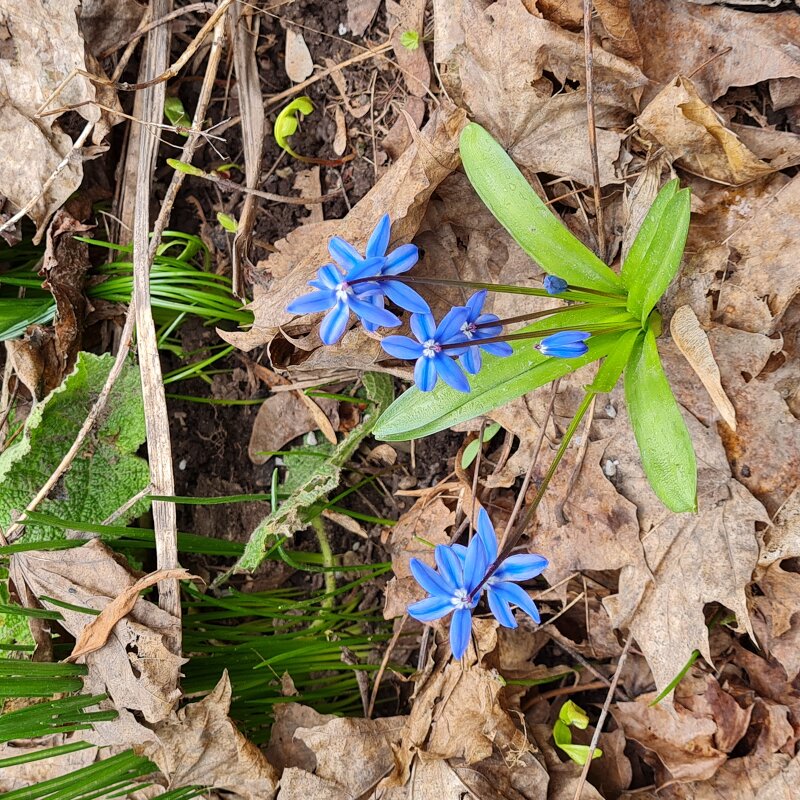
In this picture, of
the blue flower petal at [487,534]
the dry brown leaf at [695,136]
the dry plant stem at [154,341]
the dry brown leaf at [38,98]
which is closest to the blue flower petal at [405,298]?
the blue flower petal at [487,534]

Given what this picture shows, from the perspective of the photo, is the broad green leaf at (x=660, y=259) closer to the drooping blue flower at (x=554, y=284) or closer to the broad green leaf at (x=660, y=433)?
the broad green leaf at (x=660, y=433)

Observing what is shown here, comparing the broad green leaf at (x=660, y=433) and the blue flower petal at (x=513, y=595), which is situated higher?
the broad green leaf at (x=660, y=433)

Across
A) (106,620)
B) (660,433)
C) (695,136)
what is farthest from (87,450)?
(695,136)

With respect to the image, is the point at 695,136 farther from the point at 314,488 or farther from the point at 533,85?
the point at 314,488

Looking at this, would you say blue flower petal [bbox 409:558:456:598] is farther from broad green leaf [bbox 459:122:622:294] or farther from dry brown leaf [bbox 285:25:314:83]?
dry brown leaf [bbox 285:25:314:83]

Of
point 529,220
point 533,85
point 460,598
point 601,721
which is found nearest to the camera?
point 460,598

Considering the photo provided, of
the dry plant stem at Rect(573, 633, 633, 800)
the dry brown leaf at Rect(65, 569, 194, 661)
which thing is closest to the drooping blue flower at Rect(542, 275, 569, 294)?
the dry plant stem at Rect(573, 633, 633, 800)

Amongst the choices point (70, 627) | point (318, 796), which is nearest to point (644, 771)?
point (318, 796)
